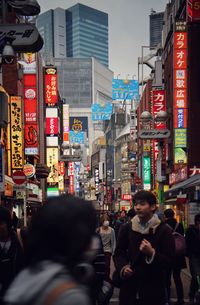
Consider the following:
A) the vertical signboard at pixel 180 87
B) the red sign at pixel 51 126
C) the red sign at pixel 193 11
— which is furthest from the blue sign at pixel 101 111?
the vertical signboard at pixel 180 87

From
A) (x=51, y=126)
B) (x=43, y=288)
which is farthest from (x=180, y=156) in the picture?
(x=43, y=288)

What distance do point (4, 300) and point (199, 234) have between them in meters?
8.84

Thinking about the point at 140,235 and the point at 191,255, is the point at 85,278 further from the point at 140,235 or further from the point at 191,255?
the point at 191,255

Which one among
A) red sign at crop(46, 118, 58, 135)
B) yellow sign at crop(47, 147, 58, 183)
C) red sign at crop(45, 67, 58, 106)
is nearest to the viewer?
red sign at crop(45, 67, 58, 106)

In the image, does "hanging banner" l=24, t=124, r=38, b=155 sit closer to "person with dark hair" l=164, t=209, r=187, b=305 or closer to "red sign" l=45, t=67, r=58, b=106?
"red sign" l=45, t=67, r=58, b=106

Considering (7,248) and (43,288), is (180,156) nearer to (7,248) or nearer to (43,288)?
(7,248)

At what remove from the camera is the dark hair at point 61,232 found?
2541 mm

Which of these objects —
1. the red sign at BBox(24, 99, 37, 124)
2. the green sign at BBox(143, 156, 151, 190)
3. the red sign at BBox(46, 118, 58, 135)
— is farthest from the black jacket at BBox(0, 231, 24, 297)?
the red sign at BBox(46, 118, 58, 135)

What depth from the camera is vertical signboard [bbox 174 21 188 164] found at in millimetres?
39625

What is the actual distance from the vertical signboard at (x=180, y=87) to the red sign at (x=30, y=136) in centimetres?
1052

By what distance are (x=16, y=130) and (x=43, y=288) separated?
A: 33.0 metres

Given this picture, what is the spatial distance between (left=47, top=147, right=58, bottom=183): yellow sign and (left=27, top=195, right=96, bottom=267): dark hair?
67.7 metres

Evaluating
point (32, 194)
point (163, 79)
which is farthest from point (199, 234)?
point (163, 79)

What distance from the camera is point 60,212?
2.56 metres
